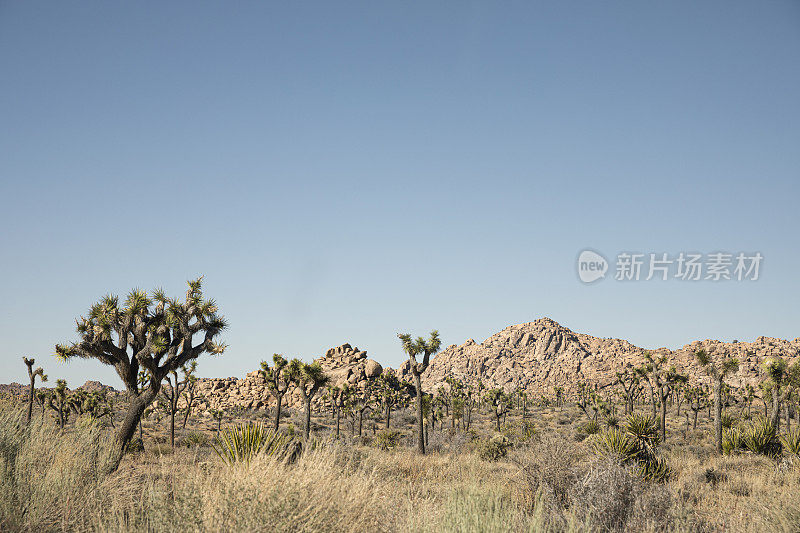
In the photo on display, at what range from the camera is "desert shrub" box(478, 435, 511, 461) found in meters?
24.1

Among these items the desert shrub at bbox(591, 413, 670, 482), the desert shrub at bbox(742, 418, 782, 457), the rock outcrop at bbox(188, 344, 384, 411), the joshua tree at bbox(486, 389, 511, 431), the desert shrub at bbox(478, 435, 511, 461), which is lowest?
the rock outcrop at bbox(188, 344, 384, 411)

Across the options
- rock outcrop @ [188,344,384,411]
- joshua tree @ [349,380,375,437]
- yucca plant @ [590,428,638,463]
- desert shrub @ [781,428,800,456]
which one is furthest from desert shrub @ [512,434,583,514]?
rock outcrop @ [188,344,384,411]

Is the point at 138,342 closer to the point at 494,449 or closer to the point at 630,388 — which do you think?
the point at 494,449

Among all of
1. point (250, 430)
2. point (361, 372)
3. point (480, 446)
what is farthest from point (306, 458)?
point (361, 372)

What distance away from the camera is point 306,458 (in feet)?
21.4

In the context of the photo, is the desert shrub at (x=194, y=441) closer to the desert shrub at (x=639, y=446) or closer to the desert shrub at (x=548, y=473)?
the desert shrub at (x=639, y=446)

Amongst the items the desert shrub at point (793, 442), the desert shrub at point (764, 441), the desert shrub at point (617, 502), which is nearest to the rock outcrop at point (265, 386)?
the desert shrub at point (764, 441)

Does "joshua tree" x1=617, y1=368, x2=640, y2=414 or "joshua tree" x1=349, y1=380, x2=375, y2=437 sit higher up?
"joshua tree" x1=617, y1=368, x2=640, y2=414

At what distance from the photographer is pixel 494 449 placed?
24.6 metres

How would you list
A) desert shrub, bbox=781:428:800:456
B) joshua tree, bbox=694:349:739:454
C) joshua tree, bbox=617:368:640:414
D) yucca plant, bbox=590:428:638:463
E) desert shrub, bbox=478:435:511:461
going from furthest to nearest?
1. joshua tree, bbox=617:368:640:414
2. joshua tree, bbox=694:349:739:454
3. desert shrub, bbox=478:435:511:461
4. desert shrub, bbox=781:428:800:456
5. yucca plant, bbox=590:428:638:463

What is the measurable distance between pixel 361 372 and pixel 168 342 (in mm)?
102214

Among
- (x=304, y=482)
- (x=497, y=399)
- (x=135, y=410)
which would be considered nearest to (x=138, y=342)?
(x=135, y=410)

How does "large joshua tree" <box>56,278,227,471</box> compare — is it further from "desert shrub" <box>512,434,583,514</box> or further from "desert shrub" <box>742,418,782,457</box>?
"desert shrub" <box>742,418,782,457</box>

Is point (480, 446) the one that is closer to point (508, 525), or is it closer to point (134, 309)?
point (134, 309)
